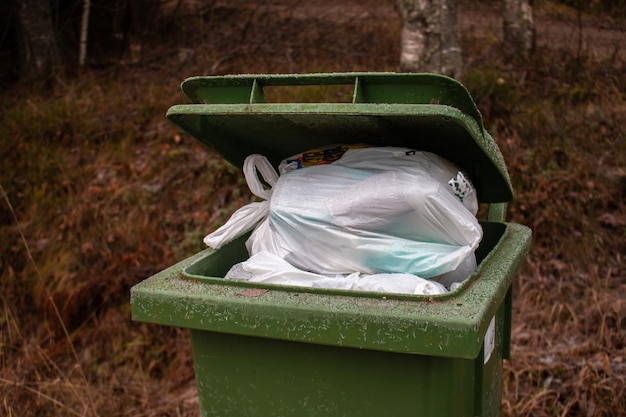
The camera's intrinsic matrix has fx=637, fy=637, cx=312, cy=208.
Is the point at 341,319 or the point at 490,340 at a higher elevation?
the point at 341,319

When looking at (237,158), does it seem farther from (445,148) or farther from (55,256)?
(55,256)

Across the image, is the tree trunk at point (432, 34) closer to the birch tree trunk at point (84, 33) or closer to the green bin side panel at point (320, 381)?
the green bin side panel at point (320, 381)

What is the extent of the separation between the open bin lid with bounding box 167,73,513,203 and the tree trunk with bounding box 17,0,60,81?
4717mm

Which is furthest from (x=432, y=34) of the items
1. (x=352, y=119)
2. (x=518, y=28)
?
(x=352, y=119)

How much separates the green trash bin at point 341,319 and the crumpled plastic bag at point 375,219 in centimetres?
10

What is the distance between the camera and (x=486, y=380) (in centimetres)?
206

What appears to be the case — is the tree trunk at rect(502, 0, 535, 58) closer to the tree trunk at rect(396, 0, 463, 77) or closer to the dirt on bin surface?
the dirt on bin surface

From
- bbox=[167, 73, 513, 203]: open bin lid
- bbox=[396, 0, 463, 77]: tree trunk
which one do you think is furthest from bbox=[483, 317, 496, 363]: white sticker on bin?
bbox=[396, 0, 463, 77]: tree trunk

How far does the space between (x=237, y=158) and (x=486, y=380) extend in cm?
117

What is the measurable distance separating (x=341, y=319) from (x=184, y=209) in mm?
3316

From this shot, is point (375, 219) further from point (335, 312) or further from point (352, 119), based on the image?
point (335, 312)

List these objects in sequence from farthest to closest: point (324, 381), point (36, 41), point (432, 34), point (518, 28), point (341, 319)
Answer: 1. point (36, 41)
2. point (518, 28)
3. point (432, 34)
4. point (324, 381)
5. point (341, 319)

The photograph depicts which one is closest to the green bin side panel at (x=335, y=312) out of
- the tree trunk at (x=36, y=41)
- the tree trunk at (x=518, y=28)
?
the tree trunk at (x=518, y=28)

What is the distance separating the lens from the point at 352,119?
1.93 meters
